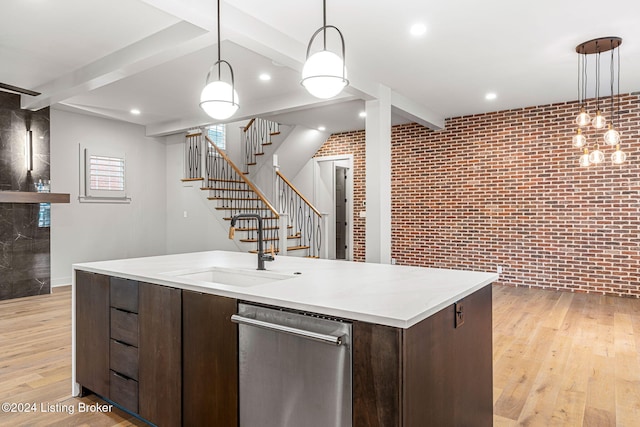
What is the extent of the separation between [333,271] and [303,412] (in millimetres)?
958

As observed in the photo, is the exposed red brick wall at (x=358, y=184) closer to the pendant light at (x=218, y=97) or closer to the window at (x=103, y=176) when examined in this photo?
the window at (x=103, y=176)

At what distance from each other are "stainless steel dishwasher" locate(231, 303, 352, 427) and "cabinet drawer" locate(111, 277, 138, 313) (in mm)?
849

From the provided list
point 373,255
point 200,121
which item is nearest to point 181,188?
point 200,121

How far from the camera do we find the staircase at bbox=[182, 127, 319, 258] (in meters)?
6.70

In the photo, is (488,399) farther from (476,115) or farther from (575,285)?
(476,115)

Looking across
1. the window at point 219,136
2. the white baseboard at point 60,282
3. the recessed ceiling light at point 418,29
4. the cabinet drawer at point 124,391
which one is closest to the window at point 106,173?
the white baseboard at point 60,282

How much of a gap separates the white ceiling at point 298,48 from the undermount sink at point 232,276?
186 centimetres

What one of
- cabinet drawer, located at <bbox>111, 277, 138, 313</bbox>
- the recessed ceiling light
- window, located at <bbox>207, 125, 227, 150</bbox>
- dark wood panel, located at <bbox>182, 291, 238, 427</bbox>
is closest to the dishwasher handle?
dark wood panel, located at <bbox>182, 291, 238, 427</bbox>

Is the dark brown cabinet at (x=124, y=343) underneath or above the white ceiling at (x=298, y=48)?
underneath

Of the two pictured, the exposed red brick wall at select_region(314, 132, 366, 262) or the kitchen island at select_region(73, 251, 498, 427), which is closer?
the kitchen island at select_region(73, 251, 498, 427)

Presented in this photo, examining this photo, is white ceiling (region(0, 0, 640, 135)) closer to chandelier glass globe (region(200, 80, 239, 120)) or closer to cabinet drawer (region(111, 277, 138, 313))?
chandelier glass globe (region(200, 80, 239, 120))

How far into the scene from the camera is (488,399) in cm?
214

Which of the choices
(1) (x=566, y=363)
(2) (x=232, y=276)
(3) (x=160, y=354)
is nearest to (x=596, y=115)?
(1) (x=566, y=363)

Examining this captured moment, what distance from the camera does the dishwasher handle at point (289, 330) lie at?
57.0 inches
